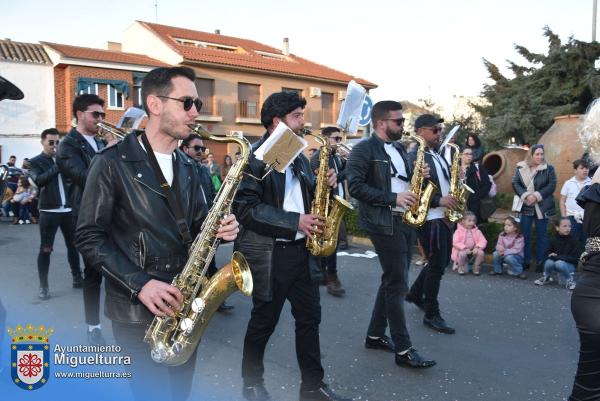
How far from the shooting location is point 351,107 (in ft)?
19.9

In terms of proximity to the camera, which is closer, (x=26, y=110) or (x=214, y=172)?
(x=214, y=172)

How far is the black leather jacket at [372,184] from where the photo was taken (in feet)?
14.1

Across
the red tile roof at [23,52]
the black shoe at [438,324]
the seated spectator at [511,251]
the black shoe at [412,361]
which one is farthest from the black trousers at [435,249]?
the red tile roof at [23,52]

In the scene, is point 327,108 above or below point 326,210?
above

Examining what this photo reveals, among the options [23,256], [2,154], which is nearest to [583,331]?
[23,256]

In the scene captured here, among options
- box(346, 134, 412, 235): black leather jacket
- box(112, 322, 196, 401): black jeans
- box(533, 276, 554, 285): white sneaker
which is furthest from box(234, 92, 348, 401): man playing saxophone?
box(533, 276, 554, 285): white sneaker

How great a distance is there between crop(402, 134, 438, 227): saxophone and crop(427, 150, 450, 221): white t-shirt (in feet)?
0.69

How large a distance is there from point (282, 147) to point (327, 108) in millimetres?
31300

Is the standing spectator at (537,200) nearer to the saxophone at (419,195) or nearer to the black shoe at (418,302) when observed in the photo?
the black shoe at (418,302)

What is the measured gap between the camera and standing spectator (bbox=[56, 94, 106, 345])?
464cm

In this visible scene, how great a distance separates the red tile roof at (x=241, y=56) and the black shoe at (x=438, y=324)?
83.1 ft

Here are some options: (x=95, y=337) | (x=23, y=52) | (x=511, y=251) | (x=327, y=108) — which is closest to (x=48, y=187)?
(x=95, y=337)

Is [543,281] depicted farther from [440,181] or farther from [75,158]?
[75,158]

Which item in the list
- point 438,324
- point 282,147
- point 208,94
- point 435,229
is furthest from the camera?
point 208,94
